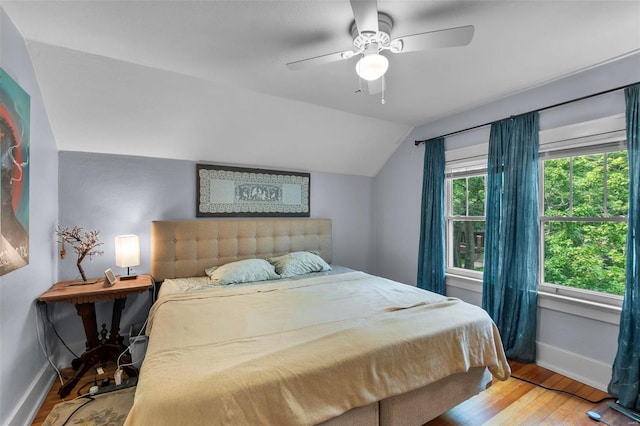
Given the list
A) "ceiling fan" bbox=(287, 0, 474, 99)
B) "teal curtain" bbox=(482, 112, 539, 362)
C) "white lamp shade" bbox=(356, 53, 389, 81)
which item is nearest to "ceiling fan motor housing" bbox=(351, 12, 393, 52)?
"ceiling fan" bbox=(287, 0, 474, 99)

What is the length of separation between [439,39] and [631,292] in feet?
7.63

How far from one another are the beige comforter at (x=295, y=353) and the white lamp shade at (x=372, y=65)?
1.51m

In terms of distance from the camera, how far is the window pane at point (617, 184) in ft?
7.58

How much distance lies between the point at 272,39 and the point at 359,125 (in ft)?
6.53

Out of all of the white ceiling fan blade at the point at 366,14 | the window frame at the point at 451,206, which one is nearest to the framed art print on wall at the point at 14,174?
the white ceiling fan blade at the point at 366,14

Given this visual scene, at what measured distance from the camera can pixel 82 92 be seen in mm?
2445

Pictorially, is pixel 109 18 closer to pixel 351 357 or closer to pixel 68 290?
pixel 68 290

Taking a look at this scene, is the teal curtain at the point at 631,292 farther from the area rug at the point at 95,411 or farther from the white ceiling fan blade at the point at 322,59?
the area rug at the point at 95,411

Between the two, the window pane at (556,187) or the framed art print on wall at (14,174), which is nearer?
the framed art print on wall at (14,174)

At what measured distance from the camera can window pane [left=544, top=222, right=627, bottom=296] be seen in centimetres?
240

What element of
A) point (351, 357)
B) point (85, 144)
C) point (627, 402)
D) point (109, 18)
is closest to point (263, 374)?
point (351, 357)

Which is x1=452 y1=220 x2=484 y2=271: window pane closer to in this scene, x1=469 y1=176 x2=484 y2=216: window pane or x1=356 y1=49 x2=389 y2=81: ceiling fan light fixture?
x1=469 y1=176 x2=484 y2=216: window pane

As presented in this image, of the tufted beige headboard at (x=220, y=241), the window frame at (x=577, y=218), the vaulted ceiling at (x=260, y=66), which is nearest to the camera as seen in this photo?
the vaulted ceiling at (x=260, y=66)

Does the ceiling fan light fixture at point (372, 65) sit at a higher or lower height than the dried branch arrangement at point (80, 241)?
higher
